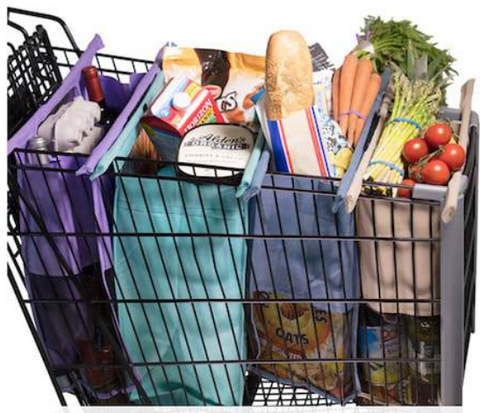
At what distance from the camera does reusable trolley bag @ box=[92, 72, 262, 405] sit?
10.8ft

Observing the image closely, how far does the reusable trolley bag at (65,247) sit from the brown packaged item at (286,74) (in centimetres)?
48

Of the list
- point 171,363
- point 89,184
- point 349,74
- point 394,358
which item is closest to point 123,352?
point 171,363

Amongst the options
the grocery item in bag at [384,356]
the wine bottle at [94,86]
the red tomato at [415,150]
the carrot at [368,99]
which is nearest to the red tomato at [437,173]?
the red tomato at [415,150]

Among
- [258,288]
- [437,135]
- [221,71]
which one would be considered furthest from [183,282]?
[437,135]

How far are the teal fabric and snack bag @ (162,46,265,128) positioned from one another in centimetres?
40

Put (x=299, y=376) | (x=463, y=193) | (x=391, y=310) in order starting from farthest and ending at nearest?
(x=299, y=376)
(x=391, y=310)
(x=463, y=193)

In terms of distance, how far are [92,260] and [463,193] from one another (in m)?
1.06

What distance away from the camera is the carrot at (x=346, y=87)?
3.48 meters

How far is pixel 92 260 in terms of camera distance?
11.3 feet

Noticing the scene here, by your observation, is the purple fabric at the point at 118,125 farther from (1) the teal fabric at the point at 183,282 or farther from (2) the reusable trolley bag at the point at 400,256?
(2) the reusable trolley bag at the point at 400,256

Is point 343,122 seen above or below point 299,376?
above

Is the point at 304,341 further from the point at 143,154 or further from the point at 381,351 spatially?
the point at 143,154

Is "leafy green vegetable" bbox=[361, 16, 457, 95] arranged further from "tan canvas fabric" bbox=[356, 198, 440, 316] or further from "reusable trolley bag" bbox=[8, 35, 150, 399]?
"reusable trolley bag" bbox=[8, 35, 150, 399]

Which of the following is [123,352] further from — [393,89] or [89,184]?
[393,89]
